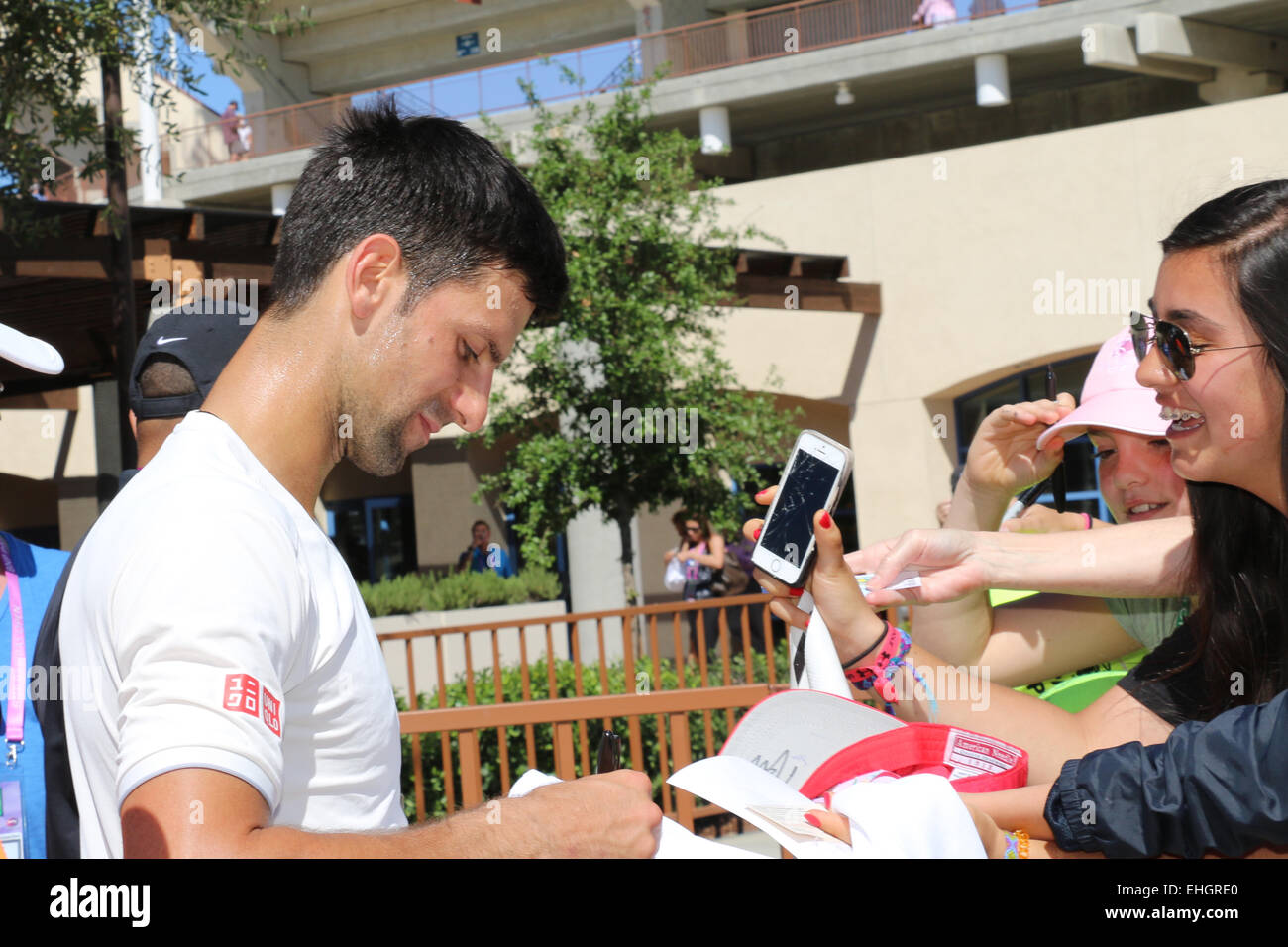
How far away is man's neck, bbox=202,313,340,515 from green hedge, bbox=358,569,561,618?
12111 millimetres

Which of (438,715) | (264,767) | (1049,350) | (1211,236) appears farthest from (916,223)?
(264,767)

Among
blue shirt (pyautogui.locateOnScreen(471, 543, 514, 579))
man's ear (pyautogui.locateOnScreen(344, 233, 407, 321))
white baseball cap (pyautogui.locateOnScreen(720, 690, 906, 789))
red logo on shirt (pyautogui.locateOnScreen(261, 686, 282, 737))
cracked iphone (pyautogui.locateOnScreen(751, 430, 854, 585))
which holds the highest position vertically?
man's ear (pyautogui.locateOnScreen(344, 233, 407, 321))

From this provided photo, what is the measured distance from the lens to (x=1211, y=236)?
1865 mm

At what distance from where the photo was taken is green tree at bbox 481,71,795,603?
11.5 meters

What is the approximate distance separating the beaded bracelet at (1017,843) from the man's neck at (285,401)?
3.48 feet

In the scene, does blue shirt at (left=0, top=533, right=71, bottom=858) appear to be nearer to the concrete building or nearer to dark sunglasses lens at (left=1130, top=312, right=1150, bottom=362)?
dark sunglasses lens at (left=1130, top=312, right=1150, bottom=362)

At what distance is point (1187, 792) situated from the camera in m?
1.61

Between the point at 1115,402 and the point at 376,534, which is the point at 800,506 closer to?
the point at 1115,402

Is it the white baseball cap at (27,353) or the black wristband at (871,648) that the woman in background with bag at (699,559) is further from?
the white baseball cap at (27,353)

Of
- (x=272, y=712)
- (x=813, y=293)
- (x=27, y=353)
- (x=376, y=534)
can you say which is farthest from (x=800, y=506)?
(x=376, y=534)

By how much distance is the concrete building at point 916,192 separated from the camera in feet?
47.0

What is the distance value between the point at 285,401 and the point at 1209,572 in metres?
1.50

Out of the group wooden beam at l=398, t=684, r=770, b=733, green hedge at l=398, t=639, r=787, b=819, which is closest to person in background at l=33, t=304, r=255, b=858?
wooden beam at l=398, t=684, r=770, b=733

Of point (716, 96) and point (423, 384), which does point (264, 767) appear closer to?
point (423, 384)
